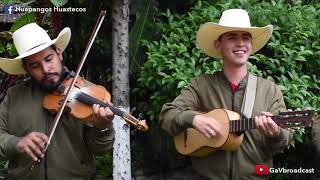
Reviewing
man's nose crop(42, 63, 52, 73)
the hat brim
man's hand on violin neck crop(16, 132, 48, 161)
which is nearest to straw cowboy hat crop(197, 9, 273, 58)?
the hat brim

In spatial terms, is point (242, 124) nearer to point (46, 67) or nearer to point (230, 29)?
point (230, 29)

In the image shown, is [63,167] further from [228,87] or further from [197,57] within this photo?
[197,57]

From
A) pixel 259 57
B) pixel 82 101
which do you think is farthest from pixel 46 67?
pixel 259 57

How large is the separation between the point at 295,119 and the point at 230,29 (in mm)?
655

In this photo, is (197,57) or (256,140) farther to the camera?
(197,57)

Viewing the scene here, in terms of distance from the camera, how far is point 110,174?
16.3ft

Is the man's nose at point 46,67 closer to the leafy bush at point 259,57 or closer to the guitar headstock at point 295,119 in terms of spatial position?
A: the leafy bush at point 259,57

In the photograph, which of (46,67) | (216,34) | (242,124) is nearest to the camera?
(242,124)

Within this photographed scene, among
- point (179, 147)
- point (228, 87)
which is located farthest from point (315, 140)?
point (179, 147)

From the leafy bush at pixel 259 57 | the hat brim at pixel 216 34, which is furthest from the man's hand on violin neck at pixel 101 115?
the leafy bush at pixel 259 57

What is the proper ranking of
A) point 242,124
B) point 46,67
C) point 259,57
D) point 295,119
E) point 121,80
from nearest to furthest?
point 295,119, point 242,124, point 46,67, point 259,57, point 121,80

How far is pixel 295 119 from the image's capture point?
8.87 feet

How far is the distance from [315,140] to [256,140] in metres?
0.34

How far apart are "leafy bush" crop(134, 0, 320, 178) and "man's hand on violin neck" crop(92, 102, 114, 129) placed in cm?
98
